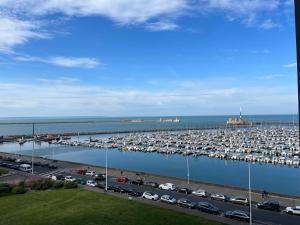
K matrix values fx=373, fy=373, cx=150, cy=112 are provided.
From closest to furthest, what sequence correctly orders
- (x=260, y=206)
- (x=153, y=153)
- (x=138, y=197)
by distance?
(x=260, y=206), (x=138, y=197), (x=153, y=153)

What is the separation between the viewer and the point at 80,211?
36.8 m

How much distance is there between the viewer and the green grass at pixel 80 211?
3338cm

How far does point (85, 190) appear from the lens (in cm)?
4631

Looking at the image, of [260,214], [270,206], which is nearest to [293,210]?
[270,206]

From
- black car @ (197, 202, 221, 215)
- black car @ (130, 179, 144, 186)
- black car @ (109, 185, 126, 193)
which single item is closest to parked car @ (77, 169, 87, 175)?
black car @ (130, 179, 144, 186)

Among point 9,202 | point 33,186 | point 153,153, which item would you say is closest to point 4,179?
point 33,186

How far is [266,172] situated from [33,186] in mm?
53818

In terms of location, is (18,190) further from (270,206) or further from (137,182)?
(270,206)

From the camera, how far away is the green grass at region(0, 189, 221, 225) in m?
33.4

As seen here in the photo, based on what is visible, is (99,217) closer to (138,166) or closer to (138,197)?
(138,197)

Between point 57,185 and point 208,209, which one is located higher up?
point 57,185

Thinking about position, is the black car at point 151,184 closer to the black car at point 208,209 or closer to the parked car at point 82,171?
the black car at point 208,209

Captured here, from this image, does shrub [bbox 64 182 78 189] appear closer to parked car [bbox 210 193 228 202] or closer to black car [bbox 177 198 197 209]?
black car [bbox 177 198 197 209]

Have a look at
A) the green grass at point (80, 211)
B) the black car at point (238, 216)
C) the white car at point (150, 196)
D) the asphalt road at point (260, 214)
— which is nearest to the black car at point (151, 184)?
the asphalt road at point (260, 214)
